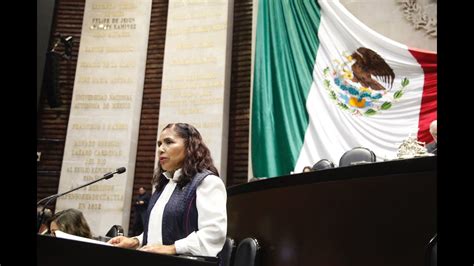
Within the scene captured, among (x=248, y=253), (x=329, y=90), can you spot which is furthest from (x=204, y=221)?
(x=329, y=90)

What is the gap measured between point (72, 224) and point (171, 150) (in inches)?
33.8

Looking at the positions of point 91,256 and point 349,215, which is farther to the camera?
point 349,215

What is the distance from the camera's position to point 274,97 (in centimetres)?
639

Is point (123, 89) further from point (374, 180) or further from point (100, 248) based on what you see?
point (100, 248)

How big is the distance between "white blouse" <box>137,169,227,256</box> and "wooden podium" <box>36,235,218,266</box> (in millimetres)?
843

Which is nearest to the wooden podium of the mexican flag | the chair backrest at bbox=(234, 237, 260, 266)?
the chair backrest at bbox=(234, 237, 260, 266)

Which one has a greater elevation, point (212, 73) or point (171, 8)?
point (171, 8)

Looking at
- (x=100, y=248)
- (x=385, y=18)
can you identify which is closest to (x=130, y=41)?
(x=385, y=18)

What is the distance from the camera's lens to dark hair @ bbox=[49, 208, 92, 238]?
8.66 ft

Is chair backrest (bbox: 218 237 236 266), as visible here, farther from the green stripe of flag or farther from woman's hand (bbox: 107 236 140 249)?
the green stripe of flag

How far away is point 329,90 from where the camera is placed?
625 centimetres

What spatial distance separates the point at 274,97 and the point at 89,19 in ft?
10.3

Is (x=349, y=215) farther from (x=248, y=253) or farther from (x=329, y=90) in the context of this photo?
(x=329, y=90)

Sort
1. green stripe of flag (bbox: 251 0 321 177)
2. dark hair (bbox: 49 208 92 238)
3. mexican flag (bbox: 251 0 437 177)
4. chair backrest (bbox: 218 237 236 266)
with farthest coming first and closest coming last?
green stripe of flag (bbox: 251 0 321 177) → mexican flag (bbox: 251 0 437 177) → chair backrest (bbox: 218 237 236 266) → dark hair (bbox: 49 208 92 238)
